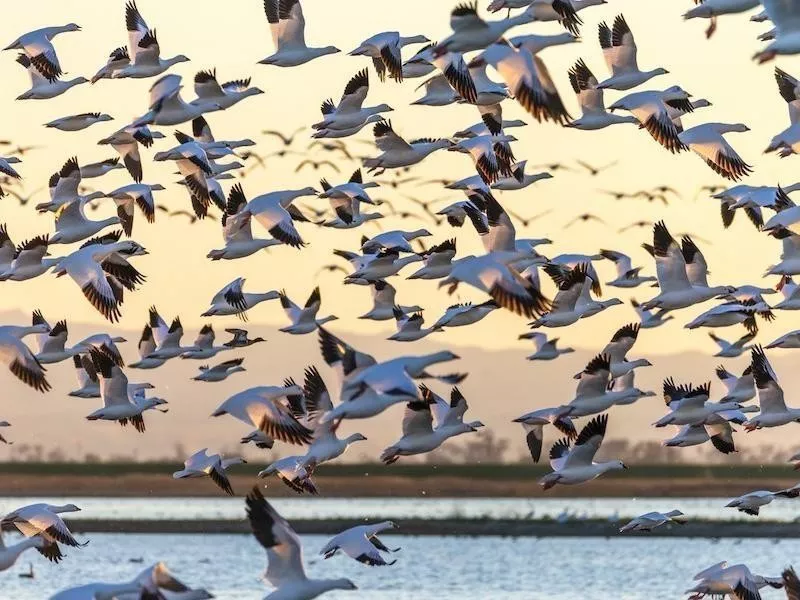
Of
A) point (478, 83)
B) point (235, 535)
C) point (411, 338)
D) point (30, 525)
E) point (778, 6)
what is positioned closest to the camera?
point (778, 6)

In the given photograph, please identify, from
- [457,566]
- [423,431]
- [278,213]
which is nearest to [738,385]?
Answer: [423,431]

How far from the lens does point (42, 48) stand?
20984 mm

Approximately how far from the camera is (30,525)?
17984 mm

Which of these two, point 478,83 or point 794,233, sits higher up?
point 478,83

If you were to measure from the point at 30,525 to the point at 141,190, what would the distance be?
16.9 ft

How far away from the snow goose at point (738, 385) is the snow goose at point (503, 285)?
6.24 m

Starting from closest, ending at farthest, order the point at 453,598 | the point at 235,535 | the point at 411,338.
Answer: the point at 411,338 → the point at 453,598 → the point at 235,535

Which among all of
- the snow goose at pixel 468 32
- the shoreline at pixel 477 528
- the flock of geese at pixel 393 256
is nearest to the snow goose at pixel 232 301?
the flock of geese at pixel 393 256

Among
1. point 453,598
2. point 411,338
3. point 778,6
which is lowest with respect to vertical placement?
point 453,598

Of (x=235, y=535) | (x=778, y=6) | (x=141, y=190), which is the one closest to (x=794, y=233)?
(x=778, y=6)

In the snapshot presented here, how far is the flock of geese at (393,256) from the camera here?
18000mm

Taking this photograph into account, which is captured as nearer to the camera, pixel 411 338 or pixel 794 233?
pixel 794 233

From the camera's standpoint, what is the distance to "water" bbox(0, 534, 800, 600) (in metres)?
31.5

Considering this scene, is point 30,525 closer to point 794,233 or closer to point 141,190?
point 141,190
